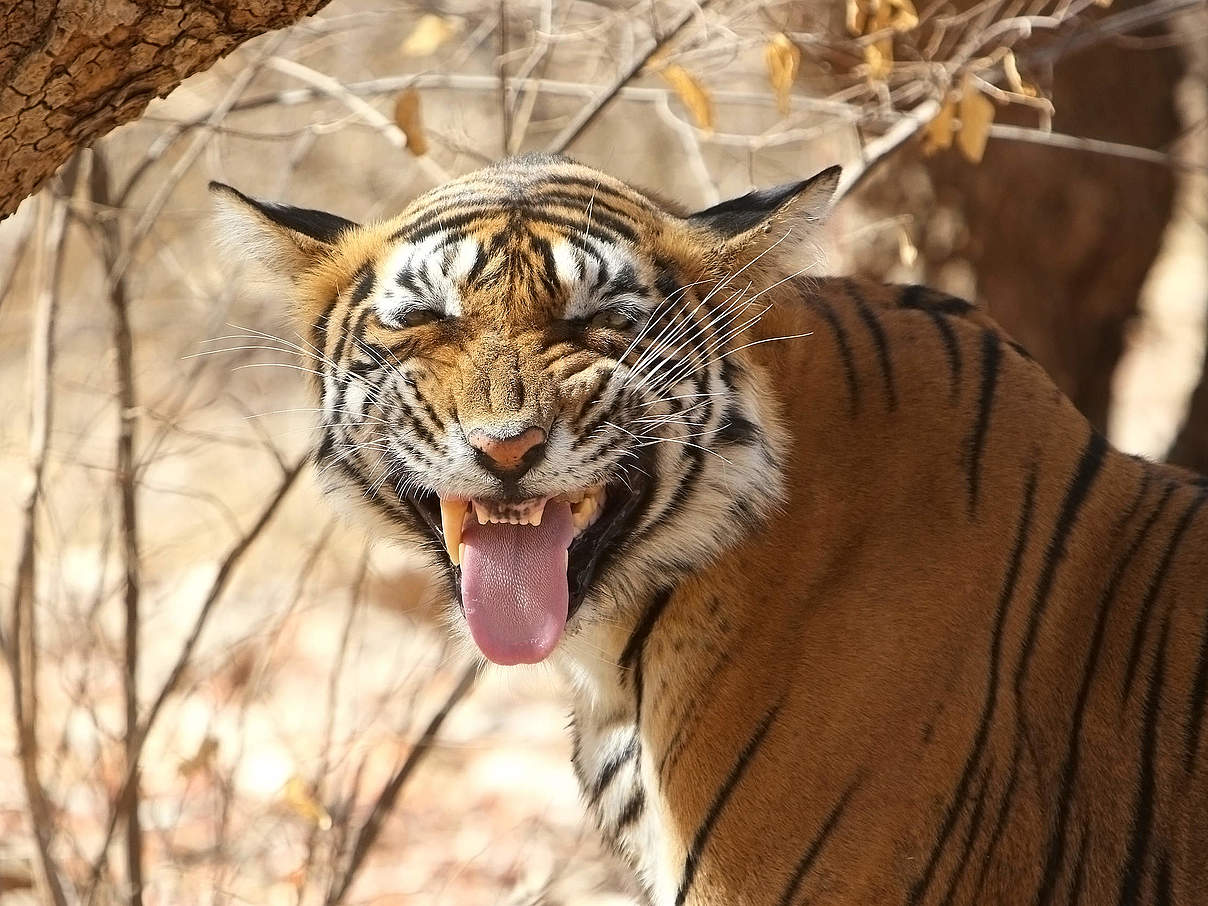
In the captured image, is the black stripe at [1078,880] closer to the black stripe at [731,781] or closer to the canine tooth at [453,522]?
the black stripe at [731,781]

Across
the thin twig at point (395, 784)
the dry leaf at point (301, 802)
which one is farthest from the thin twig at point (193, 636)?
the thin twig at point (395, 784)

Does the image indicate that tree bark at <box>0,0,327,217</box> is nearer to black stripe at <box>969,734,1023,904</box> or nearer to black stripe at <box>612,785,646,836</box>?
black stripe at <box>612,785,646,836</box>

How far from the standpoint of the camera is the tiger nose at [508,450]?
7.10 ft

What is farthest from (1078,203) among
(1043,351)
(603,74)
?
(603,74)

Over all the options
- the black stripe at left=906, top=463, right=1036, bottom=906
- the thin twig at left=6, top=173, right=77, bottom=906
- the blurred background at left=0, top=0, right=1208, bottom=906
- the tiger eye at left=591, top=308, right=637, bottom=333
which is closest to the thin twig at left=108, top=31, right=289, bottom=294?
the blurred background at left=0, top=0, right=1208, bottom=906

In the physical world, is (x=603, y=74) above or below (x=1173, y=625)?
above

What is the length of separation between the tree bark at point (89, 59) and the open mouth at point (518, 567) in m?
0.82

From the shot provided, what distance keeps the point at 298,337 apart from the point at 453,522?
1.92 feet

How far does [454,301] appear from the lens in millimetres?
2328

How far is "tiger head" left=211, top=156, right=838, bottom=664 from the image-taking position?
227cm

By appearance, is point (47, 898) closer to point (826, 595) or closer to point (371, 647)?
point (826, 595)

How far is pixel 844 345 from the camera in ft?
8.66

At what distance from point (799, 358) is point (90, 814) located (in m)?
3.47

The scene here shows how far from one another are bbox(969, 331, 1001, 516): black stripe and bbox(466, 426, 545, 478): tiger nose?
0.83m
